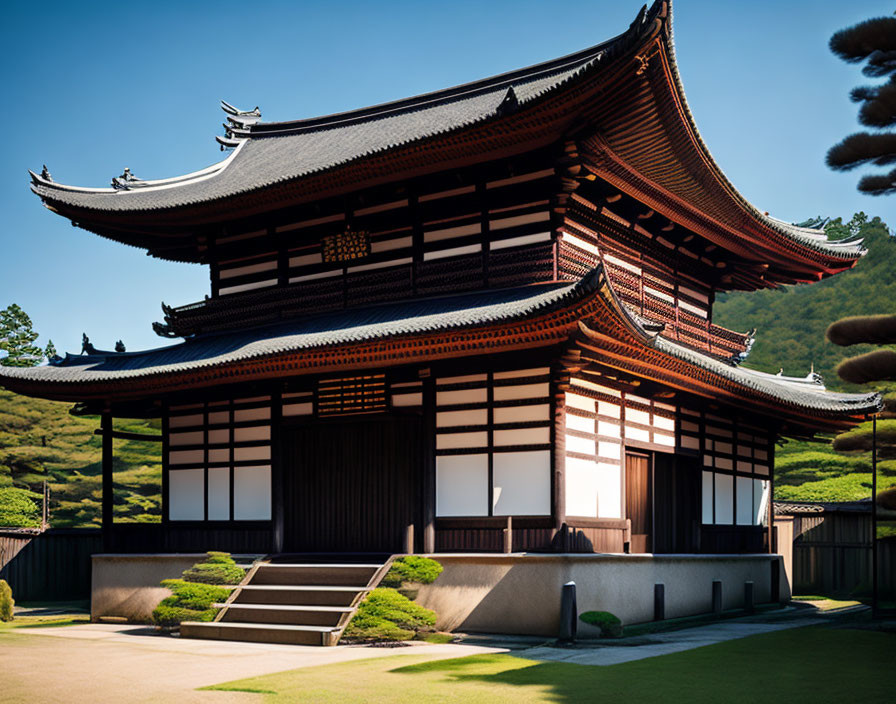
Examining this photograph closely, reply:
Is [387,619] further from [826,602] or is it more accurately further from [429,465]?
[826,602]

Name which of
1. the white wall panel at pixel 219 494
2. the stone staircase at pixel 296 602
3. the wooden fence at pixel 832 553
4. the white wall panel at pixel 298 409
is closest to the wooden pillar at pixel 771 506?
the wooden fence at pixel 832 553

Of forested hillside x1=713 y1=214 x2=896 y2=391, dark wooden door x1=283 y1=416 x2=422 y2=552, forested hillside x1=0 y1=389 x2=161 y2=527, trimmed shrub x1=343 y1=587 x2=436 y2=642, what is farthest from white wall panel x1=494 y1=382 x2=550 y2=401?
forested hillside x1=713 y1=214 x2=896 y2=391

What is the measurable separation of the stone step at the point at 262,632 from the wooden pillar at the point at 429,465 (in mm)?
3029

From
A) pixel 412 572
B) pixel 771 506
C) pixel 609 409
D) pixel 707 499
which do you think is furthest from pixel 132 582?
pixel 771 506

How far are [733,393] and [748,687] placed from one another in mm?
11217

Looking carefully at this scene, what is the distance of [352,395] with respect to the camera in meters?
21.1

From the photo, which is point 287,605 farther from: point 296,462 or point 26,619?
point 26,619

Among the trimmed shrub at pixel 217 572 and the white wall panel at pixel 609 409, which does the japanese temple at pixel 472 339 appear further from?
the trimmed shrub at pixel 217 572

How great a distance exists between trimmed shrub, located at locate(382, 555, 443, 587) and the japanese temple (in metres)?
1.18

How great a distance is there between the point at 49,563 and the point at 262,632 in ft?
40.1

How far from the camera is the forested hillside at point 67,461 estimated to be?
42.4 metres

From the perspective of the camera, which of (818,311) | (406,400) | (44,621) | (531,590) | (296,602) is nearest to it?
(531,590)

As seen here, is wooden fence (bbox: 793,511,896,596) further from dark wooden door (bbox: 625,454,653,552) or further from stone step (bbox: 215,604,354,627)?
stone step (bbox: 215,604,354,627)

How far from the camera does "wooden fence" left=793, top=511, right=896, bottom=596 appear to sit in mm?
28922
